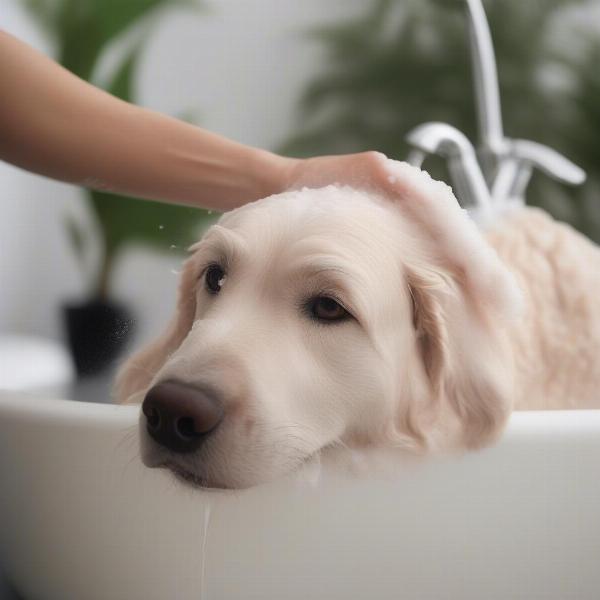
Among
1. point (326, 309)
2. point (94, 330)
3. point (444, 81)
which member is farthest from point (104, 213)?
point (326, 309)

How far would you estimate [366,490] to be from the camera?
66cm

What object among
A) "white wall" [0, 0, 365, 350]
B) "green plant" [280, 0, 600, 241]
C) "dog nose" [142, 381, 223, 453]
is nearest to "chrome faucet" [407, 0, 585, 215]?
"green plant" [280, 0, 600, 241]

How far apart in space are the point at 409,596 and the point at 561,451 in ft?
0.64

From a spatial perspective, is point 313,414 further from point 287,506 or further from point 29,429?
point 29,429

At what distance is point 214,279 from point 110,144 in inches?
9.9

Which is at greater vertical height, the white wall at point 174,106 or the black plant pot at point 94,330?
the white wall at point 174,106

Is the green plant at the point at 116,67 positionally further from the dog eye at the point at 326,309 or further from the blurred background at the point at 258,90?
the dog eye at the point at 326,309

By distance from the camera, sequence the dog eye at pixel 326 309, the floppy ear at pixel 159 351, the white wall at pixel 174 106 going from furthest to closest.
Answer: the white wall at pixel 174 106 < the floppy ear at pixel 159 351 < the dog eye at pixel 326 309

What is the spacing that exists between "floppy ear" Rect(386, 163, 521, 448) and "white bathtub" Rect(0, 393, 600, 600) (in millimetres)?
47

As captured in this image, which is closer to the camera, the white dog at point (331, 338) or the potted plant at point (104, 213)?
the white dog at point (331, 338)

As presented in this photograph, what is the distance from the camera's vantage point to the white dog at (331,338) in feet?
1.87

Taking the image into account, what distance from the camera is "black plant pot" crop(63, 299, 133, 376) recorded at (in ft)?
4.61

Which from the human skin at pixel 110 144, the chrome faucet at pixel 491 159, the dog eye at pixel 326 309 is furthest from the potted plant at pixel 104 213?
the dog eye at pixel 326 309

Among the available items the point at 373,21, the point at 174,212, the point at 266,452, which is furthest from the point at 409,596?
the point at 373,21
